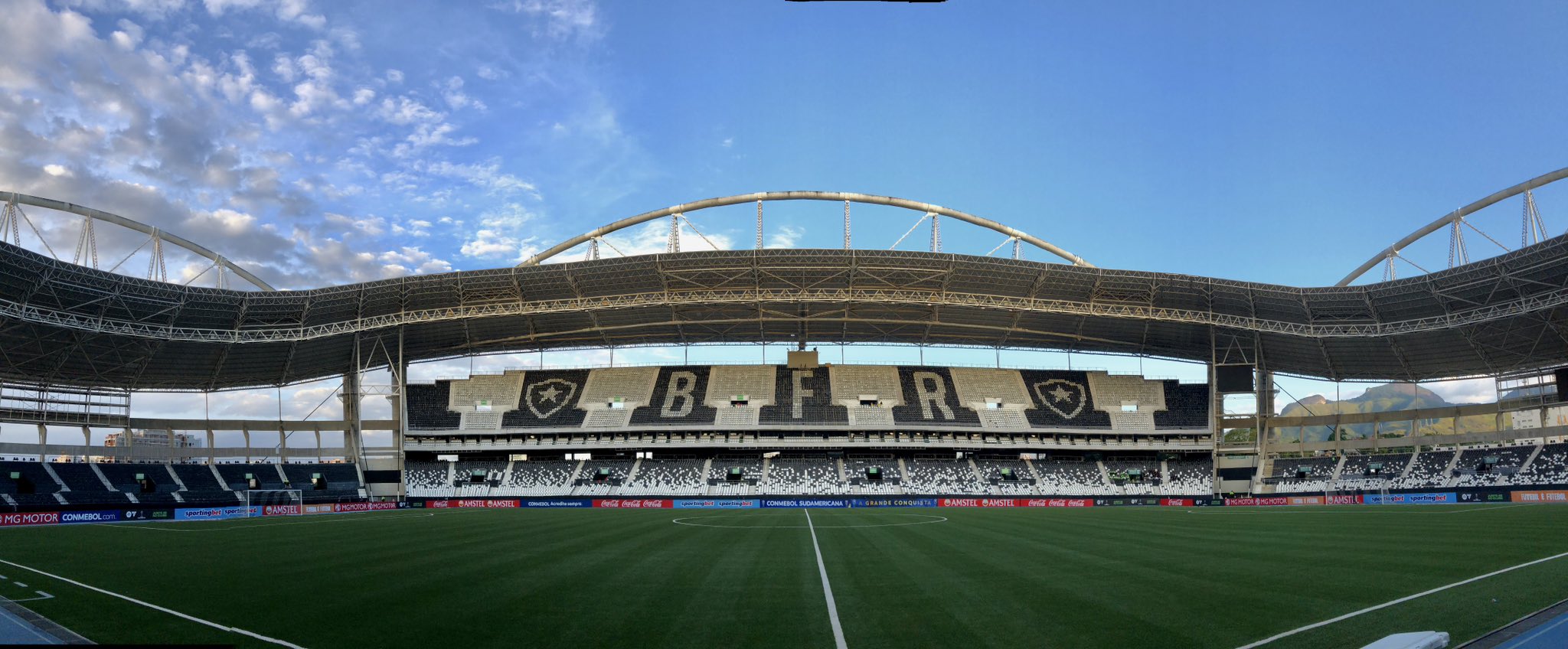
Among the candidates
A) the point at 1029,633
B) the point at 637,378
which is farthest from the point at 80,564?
→ the point at 637,378

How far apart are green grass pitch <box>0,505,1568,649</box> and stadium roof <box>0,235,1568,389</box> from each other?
24.0 m

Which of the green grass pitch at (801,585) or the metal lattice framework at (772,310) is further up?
the metal lattice framework at (772,310)

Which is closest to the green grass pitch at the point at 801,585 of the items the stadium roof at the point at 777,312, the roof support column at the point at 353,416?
the stadium roof at the point at 777,312

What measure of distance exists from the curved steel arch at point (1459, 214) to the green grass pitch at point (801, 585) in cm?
3071

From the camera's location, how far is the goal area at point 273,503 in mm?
48841

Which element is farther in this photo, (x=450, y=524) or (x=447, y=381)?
(x=447, y=381)

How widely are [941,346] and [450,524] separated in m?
44.5

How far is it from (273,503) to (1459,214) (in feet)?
234

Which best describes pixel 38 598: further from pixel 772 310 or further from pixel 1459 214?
pixel 1459 214

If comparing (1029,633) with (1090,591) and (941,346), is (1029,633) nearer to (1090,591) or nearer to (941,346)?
(1090,591)

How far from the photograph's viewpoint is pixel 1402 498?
164 feet

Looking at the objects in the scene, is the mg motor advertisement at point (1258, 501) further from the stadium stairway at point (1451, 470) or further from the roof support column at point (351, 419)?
the roof support column at point (351, 419)

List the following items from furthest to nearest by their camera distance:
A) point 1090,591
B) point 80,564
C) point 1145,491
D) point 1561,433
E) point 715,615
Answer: point 1145,491 < point 1561,433 < point 80,564 < point 1090,591 < point 715,615

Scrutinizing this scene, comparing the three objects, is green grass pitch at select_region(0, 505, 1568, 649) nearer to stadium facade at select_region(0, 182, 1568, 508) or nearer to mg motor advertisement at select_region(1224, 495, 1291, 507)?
stadium facade at select_region(0, 182, 1568, 508)
